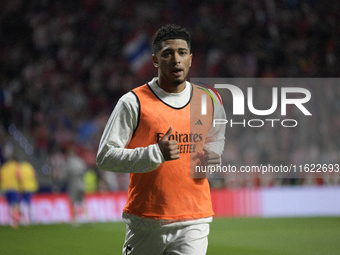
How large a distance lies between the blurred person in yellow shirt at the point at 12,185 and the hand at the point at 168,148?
1107cm

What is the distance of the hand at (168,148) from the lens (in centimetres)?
319

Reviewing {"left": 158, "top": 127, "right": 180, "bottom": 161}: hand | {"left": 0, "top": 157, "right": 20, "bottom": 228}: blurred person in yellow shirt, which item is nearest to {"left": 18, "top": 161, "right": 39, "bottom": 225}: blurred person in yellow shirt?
{"left": 0, "top": 157, "right": 20, "bottom": 228}: blurred person in yellow shirt

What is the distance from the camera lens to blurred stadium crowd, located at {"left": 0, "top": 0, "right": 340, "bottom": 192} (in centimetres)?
1836

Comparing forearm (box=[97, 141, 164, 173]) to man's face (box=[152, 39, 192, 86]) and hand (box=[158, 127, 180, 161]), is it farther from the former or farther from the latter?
man's face (box=[152, 39, 192, 86])

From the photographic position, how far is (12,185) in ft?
43.8

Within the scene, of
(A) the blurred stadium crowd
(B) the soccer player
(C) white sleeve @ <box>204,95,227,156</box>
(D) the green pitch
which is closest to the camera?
(B) the soccer player

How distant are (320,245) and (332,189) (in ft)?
18.9

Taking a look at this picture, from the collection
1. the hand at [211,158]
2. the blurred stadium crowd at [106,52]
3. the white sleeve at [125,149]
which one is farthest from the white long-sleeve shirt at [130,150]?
the blurred stadium crowd at [106,52]

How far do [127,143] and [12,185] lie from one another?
1083cm

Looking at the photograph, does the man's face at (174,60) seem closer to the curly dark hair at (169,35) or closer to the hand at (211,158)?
the curly dark hair at (169,35)

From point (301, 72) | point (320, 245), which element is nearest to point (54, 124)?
point (301, 72)

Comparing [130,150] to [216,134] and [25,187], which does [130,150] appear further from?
[25,187]

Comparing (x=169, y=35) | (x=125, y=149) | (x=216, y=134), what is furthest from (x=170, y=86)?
(x=125, y=149)

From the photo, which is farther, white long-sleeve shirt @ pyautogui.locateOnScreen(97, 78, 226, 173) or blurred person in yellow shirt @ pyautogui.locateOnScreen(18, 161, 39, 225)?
blurred person in yellow shirt @ pyautogui.locateOnScreen(18, 161, 39, 225)
